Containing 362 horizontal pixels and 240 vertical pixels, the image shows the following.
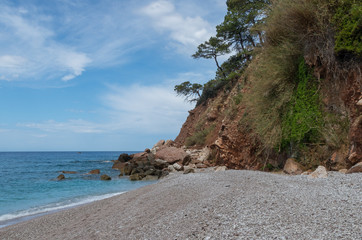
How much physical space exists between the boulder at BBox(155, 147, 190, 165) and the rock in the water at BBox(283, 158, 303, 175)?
11762 mm

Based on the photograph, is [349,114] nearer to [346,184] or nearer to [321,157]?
[321,157]

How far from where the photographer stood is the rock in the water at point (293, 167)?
7.49 metres

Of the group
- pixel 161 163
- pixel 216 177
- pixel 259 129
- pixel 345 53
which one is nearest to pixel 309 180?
pixel 216 177

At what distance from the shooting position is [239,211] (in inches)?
156

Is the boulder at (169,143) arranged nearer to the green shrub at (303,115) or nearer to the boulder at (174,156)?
the boulder at (174,156)

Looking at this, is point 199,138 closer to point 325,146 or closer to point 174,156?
point 174,156

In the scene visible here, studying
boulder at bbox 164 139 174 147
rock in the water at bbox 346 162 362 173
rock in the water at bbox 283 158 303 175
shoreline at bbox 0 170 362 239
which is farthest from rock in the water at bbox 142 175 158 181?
boulder at bbox 164 139 174 147

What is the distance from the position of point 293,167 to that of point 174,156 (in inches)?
534

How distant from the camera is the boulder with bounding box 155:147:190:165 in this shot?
19.2 meters

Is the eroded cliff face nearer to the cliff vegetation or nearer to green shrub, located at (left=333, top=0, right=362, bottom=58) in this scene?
the cliff vegetation

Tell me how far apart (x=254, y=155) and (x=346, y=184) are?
218 inches

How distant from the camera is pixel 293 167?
7.64 m

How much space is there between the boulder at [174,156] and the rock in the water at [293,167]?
11.8 metres

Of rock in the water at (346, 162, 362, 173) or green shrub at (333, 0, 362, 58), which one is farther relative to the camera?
green shrub at (333, 0, 362, 58)
